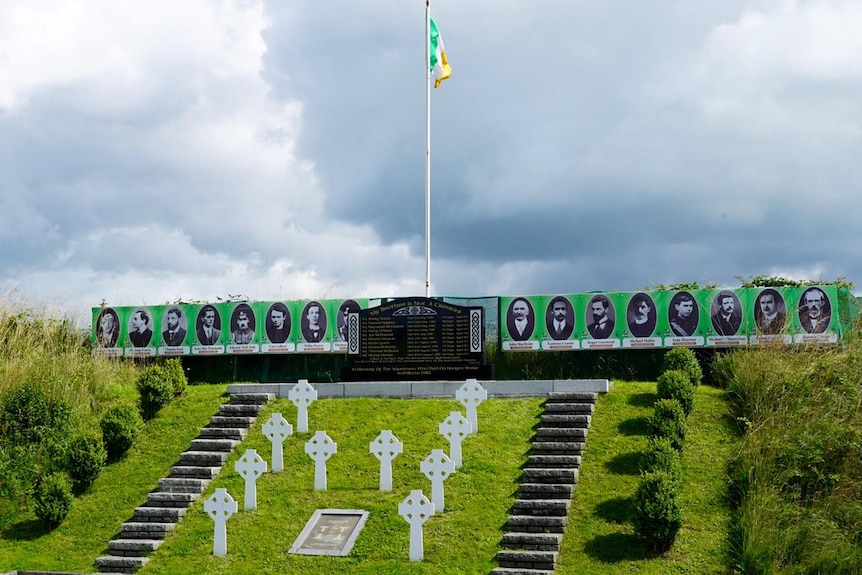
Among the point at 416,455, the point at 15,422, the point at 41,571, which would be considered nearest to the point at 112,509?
the point at 41,571

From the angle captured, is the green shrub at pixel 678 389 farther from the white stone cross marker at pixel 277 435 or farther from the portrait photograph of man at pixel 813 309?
the portrait photograph of man at pixel 813 309

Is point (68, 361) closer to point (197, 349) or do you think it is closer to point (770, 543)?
point (197, 349)

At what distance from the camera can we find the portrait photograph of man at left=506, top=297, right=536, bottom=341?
24.1 metres

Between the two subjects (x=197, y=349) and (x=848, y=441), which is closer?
(x=848, y=441)

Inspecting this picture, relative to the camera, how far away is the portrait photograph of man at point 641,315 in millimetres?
23547

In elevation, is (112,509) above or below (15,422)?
below

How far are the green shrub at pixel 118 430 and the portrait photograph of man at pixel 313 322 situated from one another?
26.4 feet

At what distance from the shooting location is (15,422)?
59.9ft

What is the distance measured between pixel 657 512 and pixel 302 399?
23.6 ft

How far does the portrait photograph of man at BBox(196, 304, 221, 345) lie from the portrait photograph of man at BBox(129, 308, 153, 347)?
63.4 inches

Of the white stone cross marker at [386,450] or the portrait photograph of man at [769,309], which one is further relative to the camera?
the portrait photograph of man at [769,309]

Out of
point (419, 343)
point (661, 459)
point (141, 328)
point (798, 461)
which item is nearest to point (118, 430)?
point (419, 343)

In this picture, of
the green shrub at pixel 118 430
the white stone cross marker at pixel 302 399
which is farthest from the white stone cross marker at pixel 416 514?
the green shrub at pixel 118 430

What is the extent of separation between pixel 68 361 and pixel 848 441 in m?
15.3
